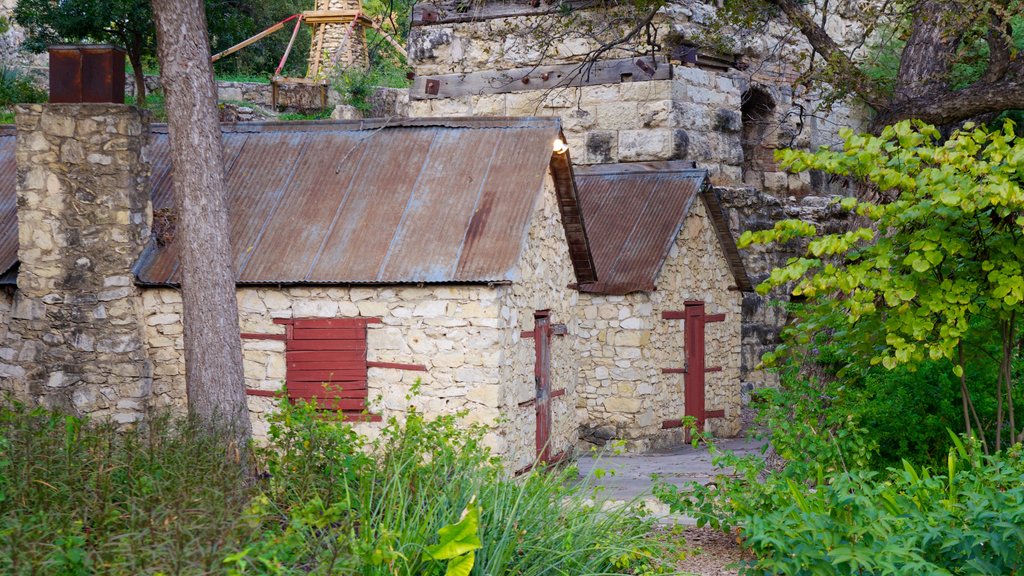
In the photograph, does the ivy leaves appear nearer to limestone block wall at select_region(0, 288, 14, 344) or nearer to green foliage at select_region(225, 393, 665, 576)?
green foliage at select_region(225, 393, 665, 576)

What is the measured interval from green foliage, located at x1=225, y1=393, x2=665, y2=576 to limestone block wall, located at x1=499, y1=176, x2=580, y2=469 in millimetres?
3116

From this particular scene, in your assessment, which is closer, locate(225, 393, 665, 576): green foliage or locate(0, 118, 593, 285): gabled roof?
locate(225, 393, 665, 576): green foliage

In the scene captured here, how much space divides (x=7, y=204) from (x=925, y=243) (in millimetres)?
9232

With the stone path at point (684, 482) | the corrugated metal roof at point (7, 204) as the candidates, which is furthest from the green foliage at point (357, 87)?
the stone path at point (684, 482)

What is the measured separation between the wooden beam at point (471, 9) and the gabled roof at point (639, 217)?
253 centimetres

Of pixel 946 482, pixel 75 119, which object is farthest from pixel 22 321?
pixel 946 482

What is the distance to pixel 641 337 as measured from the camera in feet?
45.3

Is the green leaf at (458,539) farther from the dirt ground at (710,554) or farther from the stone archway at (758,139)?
the stone archway at (758,139)

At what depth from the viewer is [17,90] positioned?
2089cm

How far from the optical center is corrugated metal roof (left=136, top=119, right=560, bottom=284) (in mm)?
10023

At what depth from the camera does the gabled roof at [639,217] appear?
45.2 feet

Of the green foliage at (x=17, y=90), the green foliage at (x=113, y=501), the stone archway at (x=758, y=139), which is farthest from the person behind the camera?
the green foliage at (x=17, y=90)

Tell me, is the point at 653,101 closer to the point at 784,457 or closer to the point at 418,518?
the point at 784,457

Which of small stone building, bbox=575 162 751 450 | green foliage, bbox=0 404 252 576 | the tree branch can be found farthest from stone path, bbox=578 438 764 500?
green foliage, bbox=0 404 252 576
